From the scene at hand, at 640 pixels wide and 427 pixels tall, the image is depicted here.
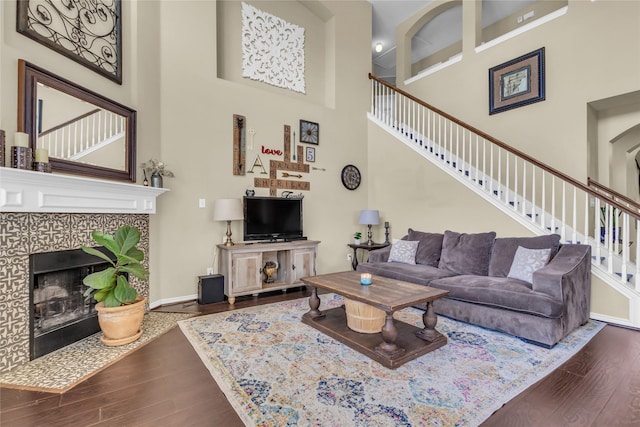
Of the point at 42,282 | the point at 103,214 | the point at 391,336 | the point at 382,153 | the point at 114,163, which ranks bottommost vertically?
the point at 391,336

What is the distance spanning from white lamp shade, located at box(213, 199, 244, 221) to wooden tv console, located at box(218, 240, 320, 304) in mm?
376

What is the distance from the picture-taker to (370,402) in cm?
174

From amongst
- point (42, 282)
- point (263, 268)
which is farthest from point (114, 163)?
point (263, 268)

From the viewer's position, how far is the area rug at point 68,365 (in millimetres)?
1935

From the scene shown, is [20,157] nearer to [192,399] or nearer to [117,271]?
[117,271]

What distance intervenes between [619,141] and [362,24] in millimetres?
4867

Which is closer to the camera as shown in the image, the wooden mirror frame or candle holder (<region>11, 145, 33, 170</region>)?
candle holder (<region>11, 145, 33, 170</region>)

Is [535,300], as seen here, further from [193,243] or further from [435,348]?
[193,243]

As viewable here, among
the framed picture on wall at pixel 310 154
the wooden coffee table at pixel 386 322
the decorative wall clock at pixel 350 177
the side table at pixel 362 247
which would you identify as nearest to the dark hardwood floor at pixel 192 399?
the wooden coffee table at pixel 386 322

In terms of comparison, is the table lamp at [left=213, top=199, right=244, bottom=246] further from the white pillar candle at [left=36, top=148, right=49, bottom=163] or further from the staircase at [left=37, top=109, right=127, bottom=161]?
the white pillar candle at [left=36, top=148, right=49, bottom=163]

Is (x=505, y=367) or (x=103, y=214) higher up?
(x=103, y=214)

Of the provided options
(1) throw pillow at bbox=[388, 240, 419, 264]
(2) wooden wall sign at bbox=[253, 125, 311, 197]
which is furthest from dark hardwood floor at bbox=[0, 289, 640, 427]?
(2) wooden wall sign at bbox=[253, 125, 311, 197]

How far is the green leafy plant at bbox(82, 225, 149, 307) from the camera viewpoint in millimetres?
2385

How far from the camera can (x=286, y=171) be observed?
188 inches
